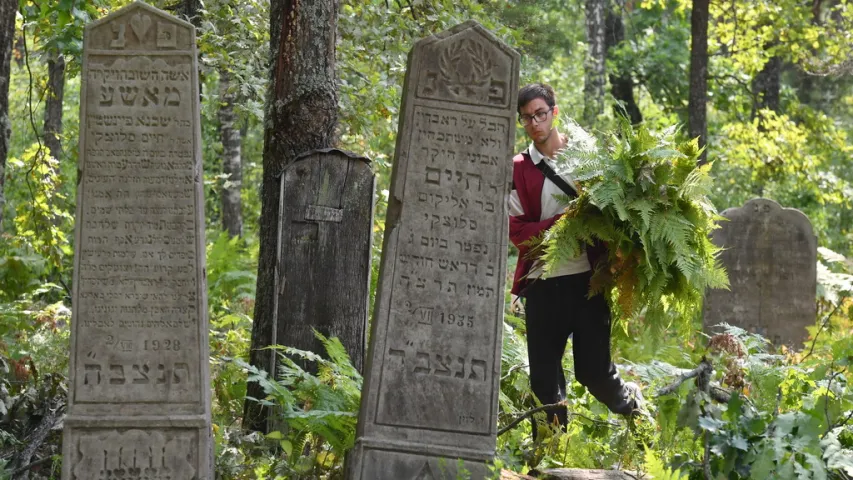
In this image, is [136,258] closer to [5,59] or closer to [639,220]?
[639,220]

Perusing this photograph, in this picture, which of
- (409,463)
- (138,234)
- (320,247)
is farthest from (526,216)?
(138,234)

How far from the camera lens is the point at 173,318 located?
220 inches

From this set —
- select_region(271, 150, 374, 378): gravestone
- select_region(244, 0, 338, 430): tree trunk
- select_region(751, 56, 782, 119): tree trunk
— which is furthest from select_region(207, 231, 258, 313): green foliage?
select_region(751, 56, 782, 119): tree trunk

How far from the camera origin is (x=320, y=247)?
7.12 m

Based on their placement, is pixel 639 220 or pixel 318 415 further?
pixel 639 220

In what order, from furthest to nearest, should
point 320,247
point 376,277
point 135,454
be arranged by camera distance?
point 376,277
point 320,247
point 135,454

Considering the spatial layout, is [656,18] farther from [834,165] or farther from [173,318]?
[173,318]

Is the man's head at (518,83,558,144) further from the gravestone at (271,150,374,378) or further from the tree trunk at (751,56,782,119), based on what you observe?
the tree trunk at (751,56,782,119)

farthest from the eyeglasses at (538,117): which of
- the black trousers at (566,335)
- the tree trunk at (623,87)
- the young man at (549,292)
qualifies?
the tree trunk at (623,87)

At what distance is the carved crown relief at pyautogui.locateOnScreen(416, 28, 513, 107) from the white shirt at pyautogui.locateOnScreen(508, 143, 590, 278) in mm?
849

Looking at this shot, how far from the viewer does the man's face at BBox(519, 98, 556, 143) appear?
245 inches

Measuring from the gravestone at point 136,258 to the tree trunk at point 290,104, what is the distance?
155 centimetres

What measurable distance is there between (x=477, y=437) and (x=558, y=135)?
6.16ft

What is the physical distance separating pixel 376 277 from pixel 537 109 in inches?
145
